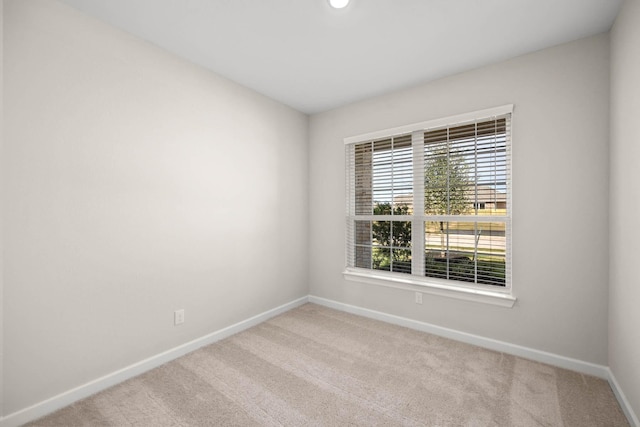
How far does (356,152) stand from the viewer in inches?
140

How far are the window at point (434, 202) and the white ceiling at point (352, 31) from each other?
22.4 inches

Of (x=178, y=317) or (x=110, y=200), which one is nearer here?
(x=110, y=200)

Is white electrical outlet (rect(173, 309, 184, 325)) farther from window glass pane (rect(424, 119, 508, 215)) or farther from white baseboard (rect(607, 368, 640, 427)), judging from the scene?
white baseboard (rect(607, 368, 640, 427))

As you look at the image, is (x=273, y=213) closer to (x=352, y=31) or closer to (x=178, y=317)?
(x=178, y=317)

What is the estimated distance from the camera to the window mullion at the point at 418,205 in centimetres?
306

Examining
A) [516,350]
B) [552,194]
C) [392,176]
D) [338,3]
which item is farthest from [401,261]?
[338,3]

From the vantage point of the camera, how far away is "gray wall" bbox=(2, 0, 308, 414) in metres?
1.69

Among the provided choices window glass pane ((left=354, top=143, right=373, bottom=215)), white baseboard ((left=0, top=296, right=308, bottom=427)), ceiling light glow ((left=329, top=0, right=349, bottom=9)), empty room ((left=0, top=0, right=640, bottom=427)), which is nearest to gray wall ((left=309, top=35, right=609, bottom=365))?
empty room ((left=0, top=0, right=640, bottom=427))

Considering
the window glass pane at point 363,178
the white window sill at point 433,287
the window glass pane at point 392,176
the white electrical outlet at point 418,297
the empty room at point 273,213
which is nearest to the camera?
the empty room at point 273,213

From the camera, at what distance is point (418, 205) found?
10.1 ft

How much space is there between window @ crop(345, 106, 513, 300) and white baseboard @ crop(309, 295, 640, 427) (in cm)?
44

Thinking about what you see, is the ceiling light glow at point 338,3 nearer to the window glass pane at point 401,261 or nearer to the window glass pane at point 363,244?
the window glass pane at point 363,244

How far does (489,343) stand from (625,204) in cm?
153

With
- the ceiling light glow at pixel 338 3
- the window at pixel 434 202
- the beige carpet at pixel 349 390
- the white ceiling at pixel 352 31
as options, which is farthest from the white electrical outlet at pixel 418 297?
the ceiling light glow at pixel 338 3
